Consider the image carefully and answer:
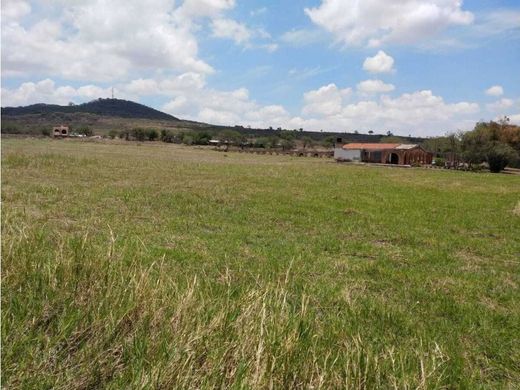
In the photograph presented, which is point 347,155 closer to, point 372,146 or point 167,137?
point 372,146

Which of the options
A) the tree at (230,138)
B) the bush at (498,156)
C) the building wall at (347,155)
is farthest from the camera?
the tree at (230,138)

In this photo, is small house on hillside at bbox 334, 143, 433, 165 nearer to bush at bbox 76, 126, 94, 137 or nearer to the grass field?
the grass field

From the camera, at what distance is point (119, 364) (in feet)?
12.3

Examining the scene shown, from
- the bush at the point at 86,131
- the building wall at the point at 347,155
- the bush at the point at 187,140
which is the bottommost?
the building wall at the point at 347,155

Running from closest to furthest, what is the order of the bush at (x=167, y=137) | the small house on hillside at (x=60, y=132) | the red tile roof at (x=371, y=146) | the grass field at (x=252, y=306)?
1. the grass field at (x=252, y=306)
2. the red tile roof at (x=371, y=146)
3. the small house on hillside at (x=60, y=132)
4. the bush at (x=167, y=137)

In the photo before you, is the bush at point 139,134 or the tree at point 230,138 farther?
the tree at point 230,138

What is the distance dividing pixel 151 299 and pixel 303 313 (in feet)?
5.29

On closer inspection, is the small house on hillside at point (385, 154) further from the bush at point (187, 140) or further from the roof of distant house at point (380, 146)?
the bush at point (187, 140)

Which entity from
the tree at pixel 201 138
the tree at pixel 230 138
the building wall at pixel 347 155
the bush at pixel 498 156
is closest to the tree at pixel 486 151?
the bush at pixel 498 156

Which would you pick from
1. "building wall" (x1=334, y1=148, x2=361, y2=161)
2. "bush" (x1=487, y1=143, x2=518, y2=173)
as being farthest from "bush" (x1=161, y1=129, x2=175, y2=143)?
"bush" (x1=487, y1=143, x2=518, y2=173)

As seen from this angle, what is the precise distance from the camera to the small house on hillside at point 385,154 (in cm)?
9069

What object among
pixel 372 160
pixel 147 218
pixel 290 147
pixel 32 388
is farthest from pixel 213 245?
pixel 290 147

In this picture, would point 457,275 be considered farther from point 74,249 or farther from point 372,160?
point 372,160

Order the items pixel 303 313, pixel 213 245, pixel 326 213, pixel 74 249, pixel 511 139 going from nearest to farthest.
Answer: pixel 303 313, pixel 74 249, pixel 213 245, pixel 326 213, pixel 511 139
